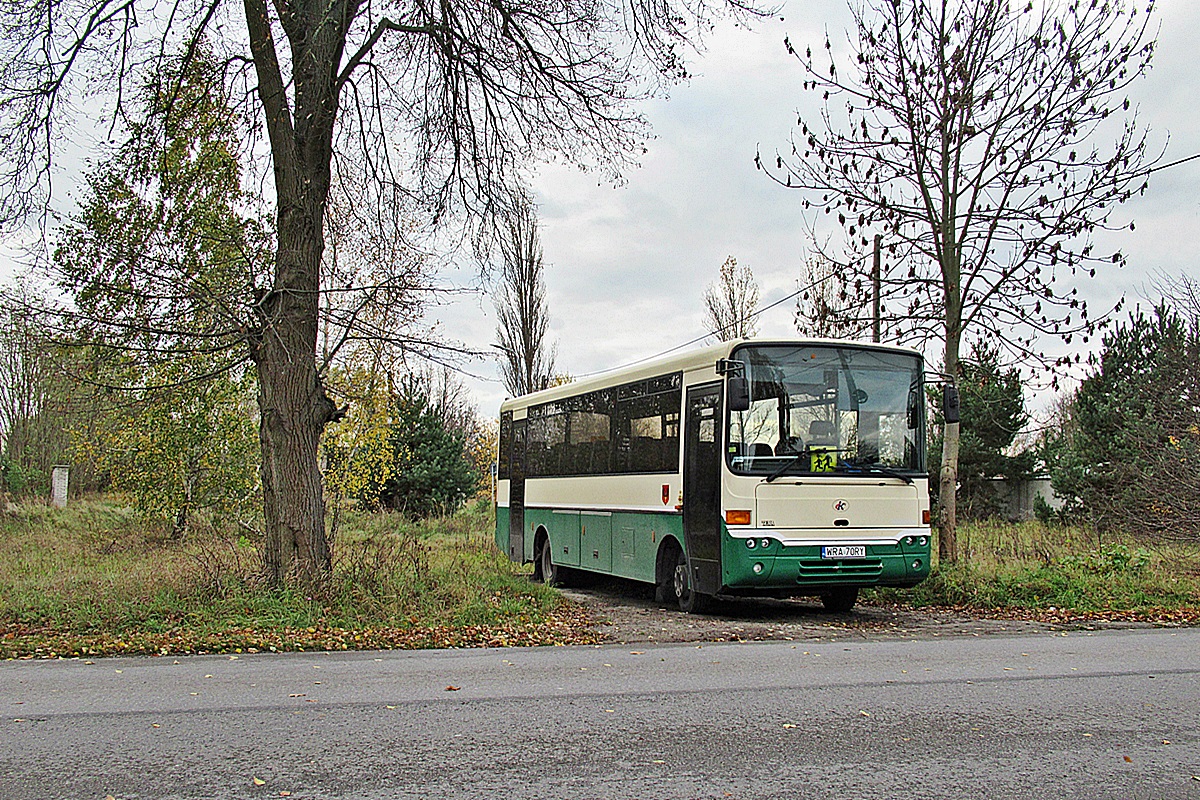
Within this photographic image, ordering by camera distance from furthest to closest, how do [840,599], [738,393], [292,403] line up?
[840,599], [292,403], [738,393]

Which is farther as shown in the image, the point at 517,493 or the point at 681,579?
the point at 517,493

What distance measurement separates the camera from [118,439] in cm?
2245

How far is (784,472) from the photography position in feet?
44.5

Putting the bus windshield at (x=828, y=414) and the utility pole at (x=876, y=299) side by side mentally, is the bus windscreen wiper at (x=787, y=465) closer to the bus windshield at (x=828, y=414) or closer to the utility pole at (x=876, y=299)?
the bus windshield at (x=828, y=414)

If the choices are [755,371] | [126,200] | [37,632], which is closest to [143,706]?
[37,632]

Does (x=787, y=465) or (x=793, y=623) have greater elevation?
(x=787, y=465)

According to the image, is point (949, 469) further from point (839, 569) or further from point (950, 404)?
point (839, 569)

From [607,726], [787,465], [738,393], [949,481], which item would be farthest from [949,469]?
[607,726]

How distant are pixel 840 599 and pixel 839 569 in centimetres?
143

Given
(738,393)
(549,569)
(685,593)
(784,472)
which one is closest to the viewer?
(738,393)

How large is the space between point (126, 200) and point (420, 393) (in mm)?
18090

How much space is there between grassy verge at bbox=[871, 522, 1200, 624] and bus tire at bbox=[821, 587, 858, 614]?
4.56ft

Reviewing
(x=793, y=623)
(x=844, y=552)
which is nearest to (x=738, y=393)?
(x=844, y=552)

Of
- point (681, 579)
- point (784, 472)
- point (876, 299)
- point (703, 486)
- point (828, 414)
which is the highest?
point (876, 299)
